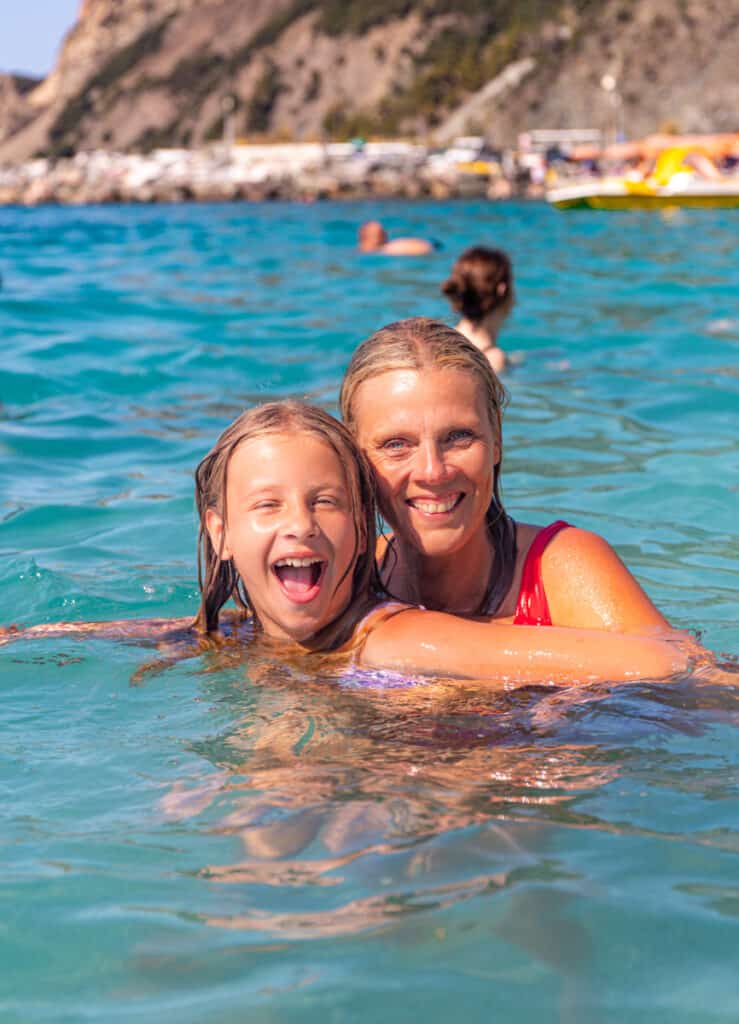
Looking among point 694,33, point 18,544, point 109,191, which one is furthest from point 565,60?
point 18,544

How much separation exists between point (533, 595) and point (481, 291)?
17.2 ft

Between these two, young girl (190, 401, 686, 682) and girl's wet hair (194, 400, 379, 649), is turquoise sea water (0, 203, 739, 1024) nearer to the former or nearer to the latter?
young girl (190, 401, 686, 682)

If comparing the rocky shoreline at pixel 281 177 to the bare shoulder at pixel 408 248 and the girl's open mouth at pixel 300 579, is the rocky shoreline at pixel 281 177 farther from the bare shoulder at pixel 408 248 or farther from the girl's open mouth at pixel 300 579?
the girl's open mouth at pixel 300 579

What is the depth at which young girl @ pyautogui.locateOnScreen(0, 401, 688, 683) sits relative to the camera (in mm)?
3193

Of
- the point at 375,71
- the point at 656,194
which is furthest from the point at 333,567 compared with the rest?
the point at 375,71

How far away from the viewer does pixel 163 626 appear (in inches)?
157

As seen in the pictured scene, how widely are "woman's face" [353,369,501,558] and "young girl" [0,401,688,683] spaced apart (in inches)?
3.8

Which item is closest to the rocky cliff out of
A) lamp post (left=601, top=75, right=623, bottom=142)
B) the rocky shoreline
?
lamp post (left=601, top=75, right=623, bottom=142)

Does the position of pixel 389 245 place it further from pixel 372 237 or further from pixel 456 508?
pixel 456 508

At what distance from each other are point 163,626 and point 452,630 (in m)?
1.10

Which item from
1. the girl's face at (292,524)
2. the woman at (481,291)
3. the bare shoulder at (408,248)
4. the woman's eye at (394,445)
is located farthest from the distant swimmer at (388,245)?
the girl's face at (292,524)

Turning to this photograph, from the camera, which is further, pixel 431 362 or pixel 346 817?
pixel 431 362

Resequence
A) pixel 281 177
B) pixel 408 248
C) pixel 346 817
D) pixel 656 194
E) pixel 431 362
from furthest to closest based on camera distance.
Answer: pixel 281 177 → pixel 656 194 → pixel 408 248 → pixel 431 362 → pixel 346 817

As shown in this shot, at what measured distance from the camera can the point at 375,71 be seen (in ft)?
300
